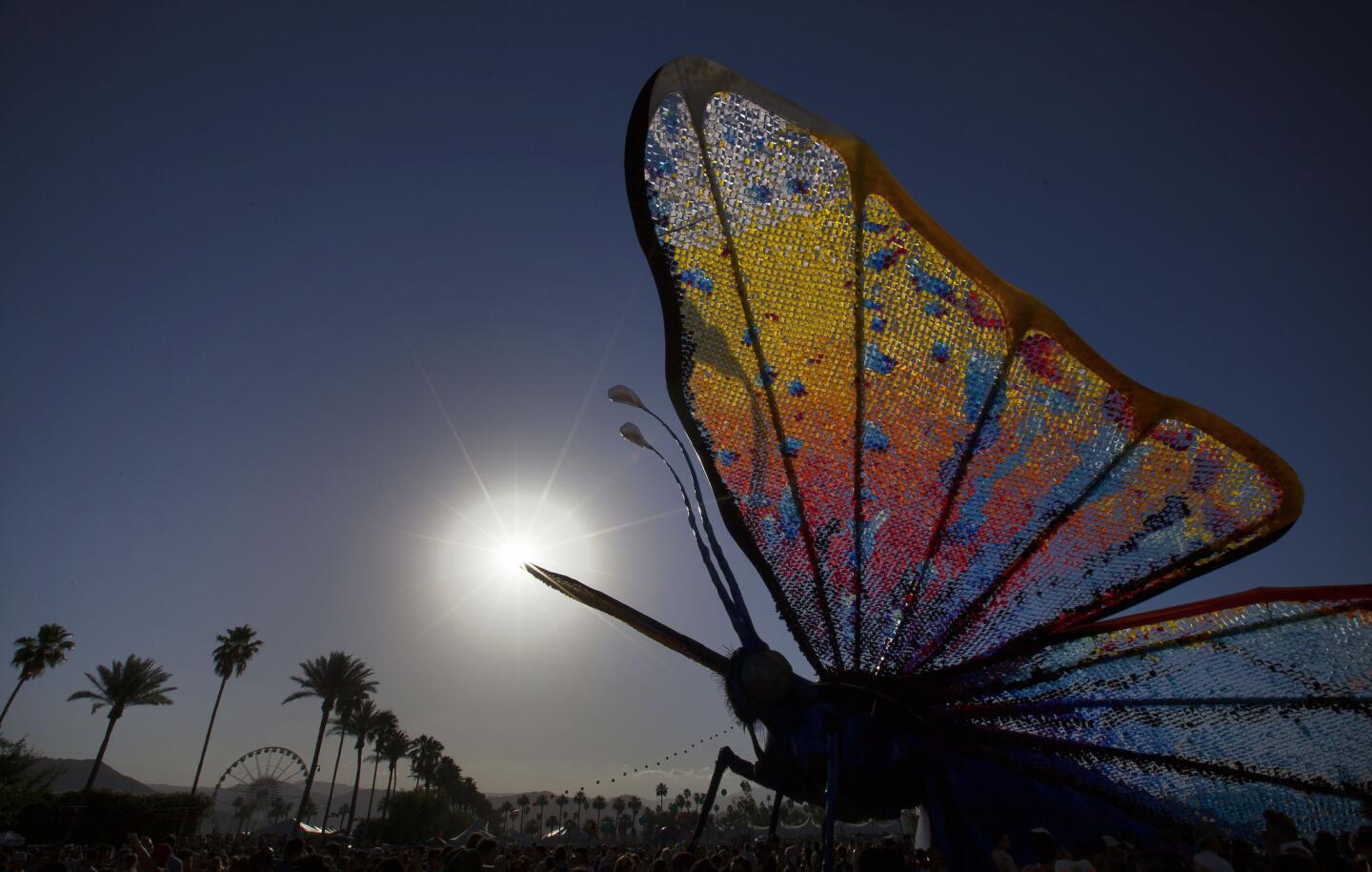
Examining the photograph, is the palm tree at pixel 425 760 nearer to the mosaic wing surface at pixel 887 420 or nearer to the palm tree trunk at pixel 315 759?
the palm tree trunk at pixel 315 759

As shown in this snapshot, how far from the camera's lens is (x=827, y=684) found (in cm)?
649

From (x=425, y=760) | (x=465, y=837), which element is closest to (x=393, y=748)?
(x=425, y=760)

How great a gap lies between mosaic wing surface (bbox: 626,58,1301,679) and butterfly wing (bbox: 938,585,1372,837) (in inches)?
21.3

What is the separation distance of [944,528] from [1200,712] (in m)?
3.39

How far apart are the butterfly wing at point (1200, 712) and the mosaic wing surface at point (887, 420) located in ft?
1.78

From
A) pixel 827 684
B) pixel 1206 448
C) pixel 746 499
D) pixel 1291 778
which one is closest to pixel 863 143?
pixel 746 499

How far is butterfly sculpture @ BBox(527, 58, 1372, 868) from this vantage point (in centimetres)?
561

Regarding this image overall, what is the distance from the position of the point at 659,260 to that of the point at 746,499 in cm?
240

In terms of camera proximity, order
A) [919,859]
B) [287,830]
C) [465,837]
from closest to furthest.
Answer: [919,859] → [465,837] → [287,830]

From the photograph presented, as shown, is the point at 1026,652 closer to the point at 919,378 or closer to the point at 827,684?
the point at 827,684

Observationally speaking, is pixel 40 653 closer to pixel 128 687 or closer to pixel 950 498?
pixel 128 687

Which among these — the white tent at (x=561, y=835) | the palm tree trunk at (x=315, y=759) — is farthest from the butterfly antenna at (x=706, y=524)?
the palm tree trunk at (x=315, y=759)

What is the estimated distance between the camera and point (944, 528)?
21.2ft

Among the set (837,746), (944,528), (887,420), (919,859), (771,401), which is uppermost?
(771,401)
